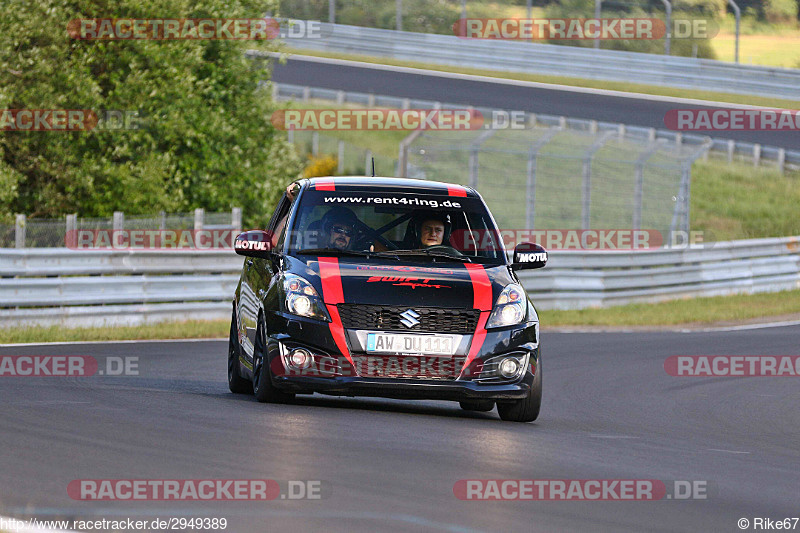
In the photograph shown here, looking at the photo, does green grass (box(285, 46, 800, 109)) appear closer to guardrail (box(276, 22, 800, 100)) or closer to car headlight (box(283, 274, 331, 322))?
guardrail (box(276, 22, 800, 100))

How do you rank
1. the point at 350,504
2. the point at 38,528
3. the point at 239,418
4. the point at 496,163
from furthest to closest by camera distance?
the point at 496,163 < the point at 239,418 < the point at 350,504 < the point at 38,528

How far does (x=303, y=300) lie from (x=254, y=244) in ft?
3.45

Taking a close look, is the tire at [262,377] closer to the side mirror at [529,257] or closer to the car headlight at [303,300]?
the car headlight at [303,300]

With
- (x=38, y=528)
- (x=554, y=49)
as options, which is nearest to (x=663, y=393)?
(x=38, y=528)

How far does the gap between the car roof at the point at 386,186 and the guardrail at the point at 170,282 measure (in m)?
7.28

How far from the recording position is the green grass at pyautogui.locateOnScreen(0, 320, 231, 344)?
15969 millimetres

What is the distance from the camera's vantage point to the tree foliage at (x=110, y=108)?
2520cm

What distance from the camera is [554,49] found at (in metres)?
45.4

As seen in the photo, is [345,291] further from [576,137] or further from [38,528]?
[576,137]

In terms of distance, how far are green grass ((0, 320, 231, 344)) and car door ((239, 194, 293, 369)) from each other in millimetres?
5451

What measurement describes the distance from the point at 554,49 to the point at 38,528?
136 feet

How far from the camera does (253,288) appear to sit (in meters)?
10.4

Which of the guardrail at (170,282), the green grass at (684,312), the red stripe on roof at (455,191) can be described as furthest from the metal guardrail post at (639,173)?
the red stripe on roof at (455,191)

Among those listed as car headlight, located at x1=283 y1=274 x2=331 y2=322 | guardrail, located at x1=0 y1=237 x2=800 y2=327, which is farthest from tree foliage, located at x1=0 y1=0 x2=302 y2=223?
car headlight, located at x1=283 y1=274 x2=331 y2=322
